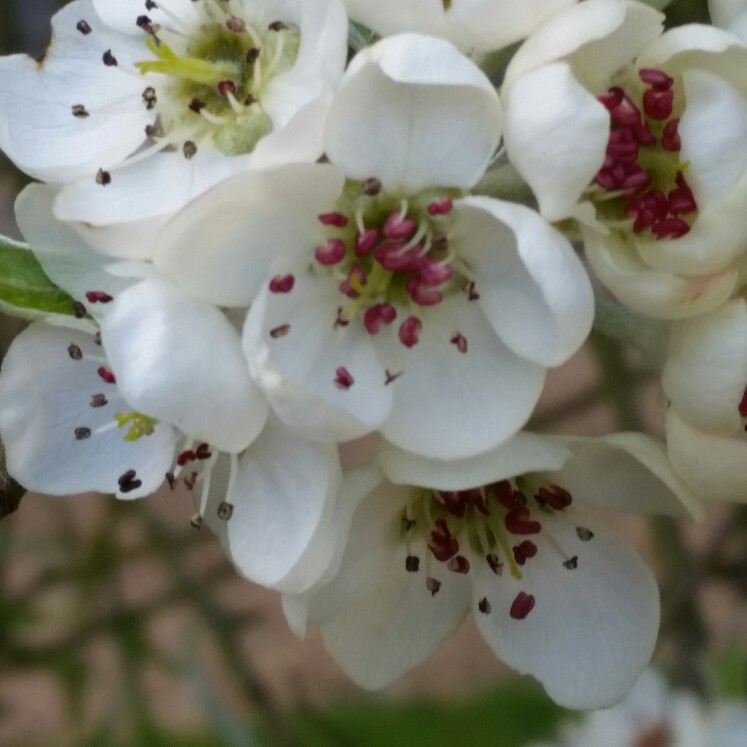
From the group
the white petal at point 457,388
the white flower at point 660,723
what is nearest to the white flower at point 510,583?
the white petal at point 457,388

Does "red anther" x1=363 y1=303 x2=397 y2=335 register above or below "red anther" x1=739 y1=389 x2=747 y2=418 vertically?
above

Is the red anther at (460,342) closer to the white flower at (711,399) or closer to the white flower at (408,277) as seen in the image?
the white flower at (408,277)

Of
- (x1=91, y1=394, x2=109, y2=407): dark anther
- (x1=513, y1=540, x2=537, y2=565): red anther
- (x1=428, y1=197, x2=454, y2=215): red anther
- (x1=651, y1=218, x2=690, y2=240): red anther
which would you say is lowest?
(x1=513, y1=540, x2=537, y2=565): red anther

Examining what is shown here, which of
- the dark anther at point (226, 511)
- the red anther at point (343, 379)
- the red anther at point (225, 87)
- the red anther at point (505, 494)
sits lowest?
the red anther at point (505, 494)

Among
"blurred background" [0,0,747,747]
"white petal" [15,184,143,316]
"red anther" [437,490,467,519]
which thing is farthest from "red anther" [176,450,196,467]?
"blurred background" [0,0,747,747]

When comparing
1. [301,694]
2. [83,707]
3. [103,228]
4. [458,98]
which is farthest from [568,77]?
[83,707]

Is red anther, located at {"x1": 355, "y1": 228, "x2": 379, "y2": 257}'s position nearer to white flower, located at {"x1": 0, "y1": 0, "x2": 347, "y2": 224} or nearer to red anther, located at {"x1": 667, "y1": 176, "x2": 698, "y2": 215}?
white flower, located at {"x1": 0, "y1": 0, "x2": 347, "y2": 224}
